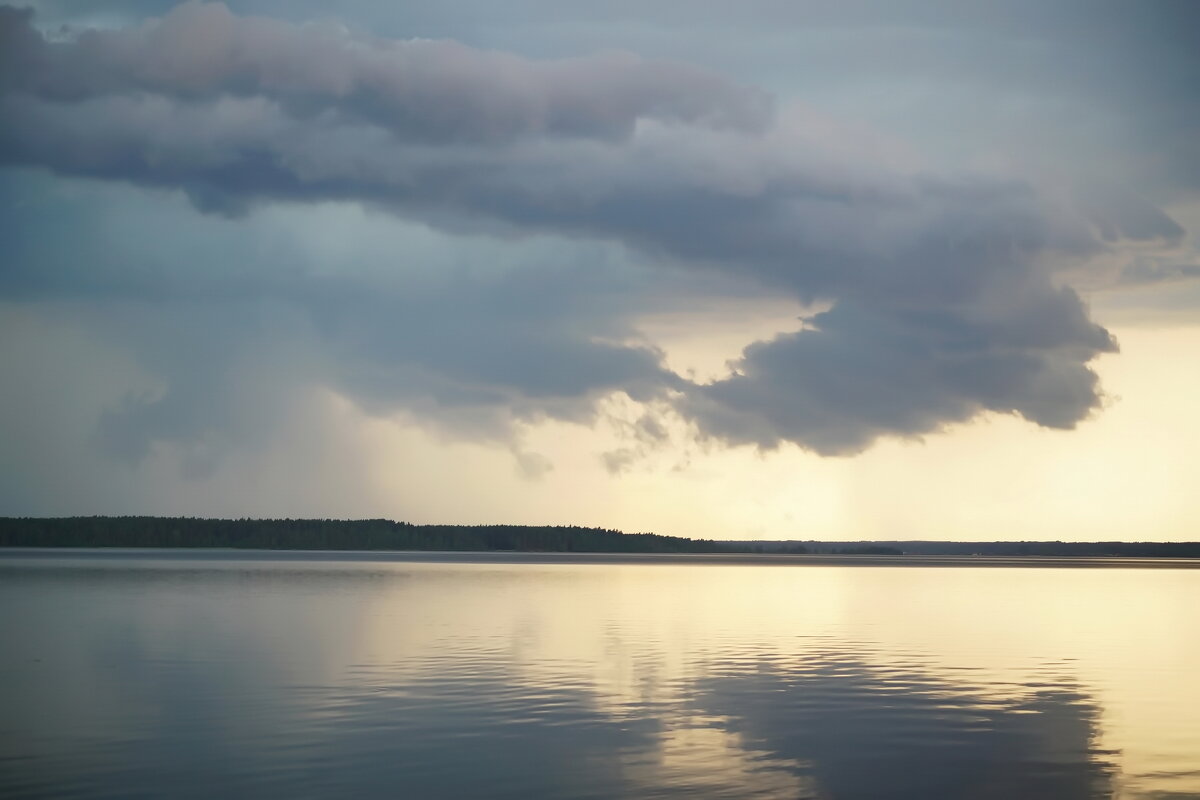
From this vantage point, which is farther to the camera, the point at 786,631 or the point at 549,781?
the point at 786,631

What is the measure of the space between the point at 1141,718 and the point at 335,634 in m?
31.6

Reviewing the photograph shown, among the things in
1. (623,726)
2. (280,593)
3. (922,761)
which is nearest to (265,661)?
(623,726)

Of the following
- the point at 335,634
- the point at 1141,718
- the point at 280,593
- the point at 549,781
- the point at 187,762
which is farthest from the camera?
the point at 280,593

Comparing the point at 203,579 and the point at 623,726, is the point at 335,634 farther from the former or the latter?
the point at 203,579

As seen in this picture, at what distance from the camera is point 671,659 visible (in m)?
44.3

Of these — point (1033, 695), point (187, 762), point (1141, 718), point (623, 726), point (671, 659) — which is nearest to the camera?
point (187, 762)

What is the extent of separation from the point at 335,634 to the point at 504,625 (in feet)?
31.4

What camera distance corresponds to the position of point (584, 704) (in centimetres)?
3294

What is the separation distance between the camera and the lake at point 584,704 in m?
23.2

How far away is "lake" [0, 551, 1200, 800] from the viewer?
76.3 feet

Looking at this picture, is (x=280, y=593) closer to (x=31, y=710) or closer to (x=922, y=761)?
(x=31, y=710)

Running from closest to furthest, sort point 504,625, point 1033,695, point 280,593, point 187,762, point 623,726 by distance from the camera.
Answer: point 187,762 < point 623,726 < point 1033,695 < point 504,625 < point 280,593

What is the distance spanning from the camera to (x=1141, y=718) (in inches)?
1249

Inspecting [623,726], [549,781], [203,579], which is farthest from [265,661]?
[203,579]
